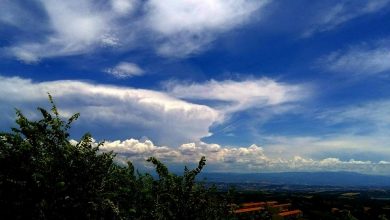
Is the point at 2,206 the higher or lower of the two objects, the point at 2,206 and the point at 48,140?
the lower

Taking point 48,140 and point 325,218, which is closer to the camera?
point 48,140

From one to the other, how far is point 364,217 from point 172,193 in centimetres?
9750

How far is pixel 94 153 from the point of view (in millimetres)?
25250

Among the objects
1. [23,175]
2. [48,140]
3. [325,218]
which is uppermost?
[48,140]

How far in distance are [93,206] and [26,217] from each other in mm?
3687

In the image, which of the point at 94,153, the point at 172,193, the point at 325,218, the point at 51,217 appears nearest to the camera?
the point at 51,217

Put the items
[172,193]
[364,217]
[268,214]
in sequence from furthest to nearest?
[364,217]
[268,214]
[172,193]

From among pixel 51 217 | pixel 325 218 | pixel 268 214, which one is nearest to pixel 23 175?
pixel 51 217

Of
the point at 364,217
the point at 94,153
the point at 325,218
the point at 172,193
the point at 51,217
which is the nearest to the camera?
the point at 51,217

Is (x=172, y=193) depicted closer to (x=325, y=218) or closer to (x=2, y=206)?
(x=2, y=206)

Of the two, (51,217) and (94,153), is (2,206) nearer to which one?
(51,217)

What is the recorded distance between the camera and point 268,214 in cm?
8375

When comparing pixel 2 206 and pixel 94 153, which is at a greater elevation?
pixel 94 153

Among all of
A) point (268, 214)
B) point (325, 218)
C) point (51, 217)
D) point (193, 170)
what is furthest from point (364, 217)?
point (51, 217)
